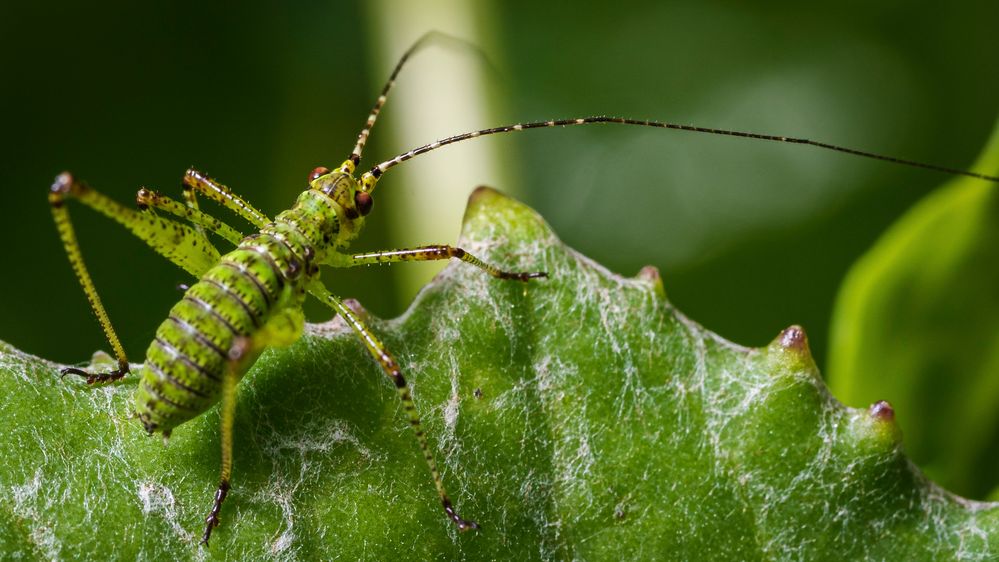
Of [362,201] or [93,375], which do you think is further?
[362,201]

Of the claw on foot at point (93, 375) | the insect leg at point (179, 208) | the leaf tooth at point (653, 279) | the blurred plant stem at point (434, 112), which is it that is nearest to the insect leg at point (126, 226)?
the claw on foot at point (93, 375)

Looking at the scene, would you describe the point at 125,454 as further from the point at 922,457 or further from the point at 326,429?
the point at 922,457

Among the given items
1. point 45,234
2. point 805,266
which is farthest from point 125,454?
point 805,266

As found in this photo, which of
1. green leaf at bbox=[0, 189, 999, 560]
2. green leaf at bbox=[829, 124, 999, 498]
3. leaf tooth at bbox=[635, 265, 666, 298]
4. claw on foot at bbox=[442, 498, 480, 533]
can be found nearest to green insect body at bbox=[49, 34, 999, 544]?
claw on foot at bbox=[442, 498, 480, 533]

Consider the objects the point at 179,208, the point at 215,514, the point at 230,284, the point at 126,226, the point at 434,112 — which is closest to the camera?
the point at 215,514

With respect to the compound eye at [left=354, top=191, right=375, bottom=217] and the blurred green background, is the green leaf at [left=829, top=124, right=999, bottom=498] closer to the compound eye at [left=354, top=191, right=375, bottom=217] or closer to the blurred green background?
the blurred green background

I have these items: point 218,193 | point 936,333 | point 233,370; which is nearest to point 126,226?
point 218,193

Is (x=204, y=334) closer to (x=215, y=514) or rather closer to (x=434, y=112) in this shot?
(x=215, y=514)
